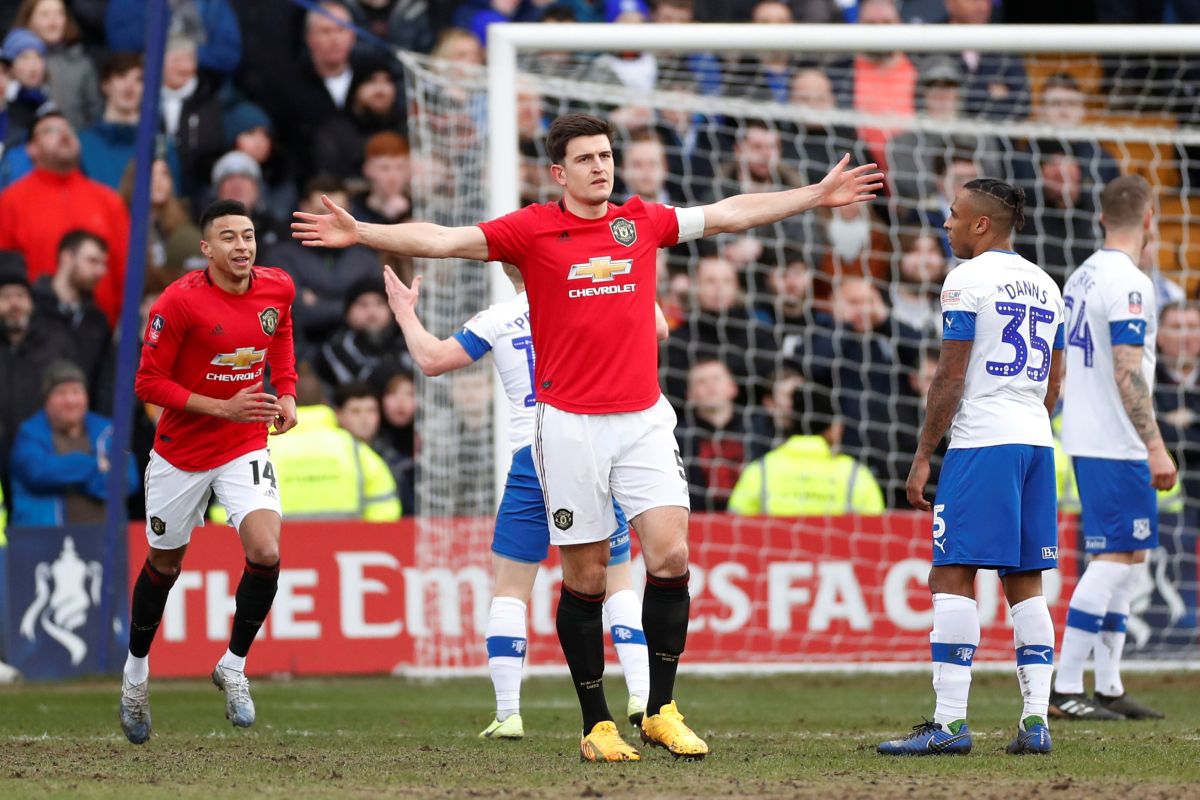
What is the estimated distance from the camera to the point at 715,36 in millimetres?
12336

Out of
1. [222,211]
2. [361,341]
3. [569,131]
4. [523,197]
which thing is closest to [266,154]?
[361,341]

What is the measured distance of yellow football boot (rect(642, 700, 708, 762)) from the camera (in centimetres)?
709

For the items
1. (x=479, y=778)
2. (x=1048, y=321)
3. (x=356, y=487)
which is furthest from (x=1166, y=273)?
(x=479, y=778)

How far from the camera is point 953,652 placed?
7297 mm

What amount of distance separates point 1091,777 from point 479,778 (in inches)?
90.0

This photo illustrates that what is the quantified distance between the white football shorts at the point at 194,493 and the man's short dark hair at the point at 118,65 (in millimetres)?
6733

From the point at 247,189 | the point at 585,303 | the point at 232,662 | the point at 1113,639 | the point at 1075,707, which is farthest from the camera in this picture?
the point at 247,189

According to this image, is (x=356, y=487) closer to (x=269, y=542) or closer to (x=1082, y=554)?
(x=269, y=542)

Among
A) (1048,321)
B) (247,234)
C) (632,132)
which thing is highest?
(632,132)

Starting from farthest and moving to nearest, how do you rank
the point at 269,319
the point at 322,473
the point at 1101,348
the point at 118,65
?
the point at 118,65 → the point at 322,473 → the point at 1101,348 → the point at 269,319

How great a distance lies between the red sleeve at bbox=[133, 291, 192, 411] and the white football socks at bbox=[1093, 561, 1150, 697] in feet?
16.5

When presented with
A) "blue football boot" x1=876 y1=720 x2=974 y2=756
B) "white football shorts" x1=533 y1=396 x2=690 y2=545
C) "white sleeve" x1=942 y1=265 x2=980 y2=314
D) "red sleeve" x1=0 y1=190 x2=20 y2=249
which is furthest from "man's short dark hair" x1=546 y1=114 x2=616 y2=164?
"red sleeve" x1=0 y1=190 x2=20 y2=249

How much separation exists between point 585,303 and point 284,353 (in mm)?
2516

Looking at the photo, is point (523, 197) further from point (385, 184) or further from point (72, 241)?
point (72, 241)
